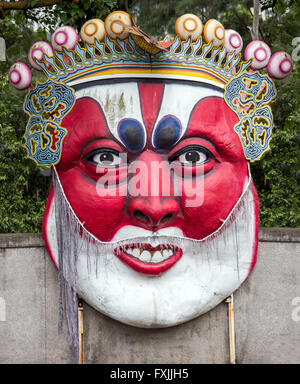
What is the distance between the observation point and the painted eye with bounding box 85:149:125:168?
4648 millimetres

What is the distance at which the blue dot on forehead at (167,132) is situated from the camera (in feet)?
15.1

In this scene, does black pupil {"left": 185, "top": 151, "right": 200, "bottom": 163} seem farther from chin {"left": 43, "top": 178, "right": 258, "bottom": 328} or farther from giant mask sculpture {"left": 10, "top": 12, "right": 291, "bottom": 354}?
chin {"left": 43, "top": 178, "right": 258, "bottom": 328}

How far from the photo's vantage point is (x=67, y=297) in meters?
4.92

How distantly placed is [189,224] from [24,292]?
1.74m

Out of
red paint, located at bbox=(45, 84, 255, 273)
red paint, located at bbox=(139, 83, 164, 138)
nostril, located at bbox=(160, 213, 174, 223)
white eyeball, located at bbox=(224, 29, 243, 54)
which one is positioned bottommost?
nostril, located at bbox=(160, 213, 174, 223)

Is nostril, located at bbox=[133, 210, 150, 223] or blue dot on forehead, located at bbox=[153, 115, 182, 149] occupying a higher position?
blue dot on forehead, located at bbox=[153, 115, 182, 149]

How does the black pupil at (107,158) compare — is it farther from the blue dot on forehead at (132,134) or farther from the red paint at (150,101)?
the red paint at (150,101)

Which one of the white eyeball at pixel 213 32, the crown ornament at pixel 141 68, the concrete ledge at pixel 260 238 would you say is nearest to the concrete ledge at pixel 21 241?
the concrete ledge at pixel 260 238

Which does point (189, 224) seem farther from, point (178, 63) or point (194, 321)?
point (178, 63)

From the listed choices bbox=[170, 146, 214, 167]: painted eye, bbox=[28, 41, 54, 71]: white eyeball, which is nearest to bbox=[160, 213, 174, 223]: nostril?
bbox=[170, 146, 214, 167]: painted eye

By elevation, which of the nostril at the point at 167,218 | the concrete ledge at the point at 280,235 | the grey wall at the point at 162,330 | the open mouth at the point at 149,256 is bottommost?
the grey wall at the point at 162,330

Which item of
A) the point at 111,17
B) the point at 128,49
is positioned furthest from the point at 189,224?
the point at 111,17

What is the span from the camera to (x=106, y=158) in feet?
15.4

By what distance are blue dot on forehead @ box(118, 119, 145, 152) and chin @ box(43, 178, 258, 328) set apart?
73cm
